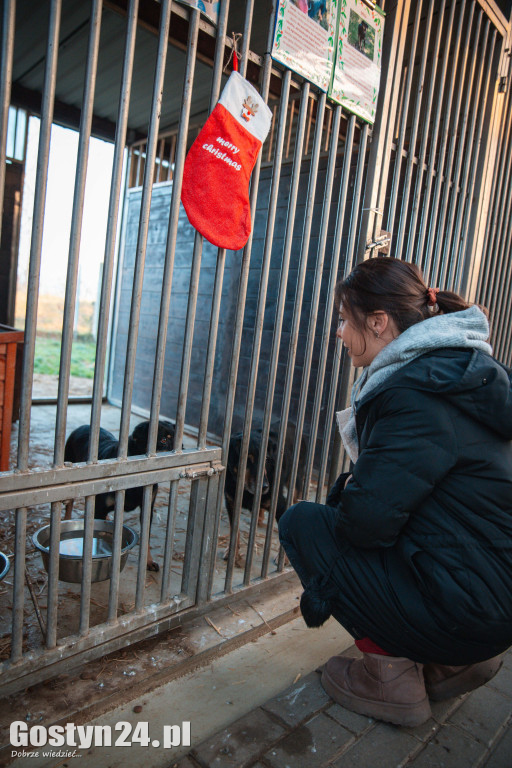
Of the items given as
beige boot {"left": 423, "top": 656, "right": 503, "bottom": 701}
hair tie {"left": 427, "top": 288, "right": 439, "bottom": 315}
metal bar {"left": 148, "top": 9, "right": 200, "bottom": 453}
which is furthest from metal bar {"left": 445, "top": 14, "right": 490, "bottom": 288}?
beige boot {"left": 423, "top": 656, "right": 503, "bottom": 701}

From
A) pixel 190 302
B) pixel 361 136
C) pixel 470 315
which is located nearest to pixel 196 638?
pixel 190 302

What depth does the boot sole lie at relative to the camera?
1970 millimetres

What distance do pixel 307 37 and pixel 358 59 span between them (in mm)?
471

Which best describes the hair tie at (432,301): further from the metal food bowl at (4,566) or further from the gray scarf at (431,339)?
the metal food bowl at (4,566)

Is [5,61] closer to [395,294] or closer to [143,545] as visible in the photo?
[395,294]

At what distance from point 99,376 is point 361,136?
2.27 m

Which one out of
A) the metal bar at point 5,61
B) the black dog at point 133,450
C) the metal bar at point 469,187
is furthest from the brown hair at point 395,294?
the metal bar at point 469,187

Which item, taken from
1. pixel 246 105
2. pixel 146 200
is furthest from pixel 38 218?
pixel 246 105

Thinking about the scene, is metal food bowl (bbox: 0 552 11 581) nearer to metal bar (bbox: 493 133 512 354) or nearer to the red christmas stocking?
the red christmas stocking

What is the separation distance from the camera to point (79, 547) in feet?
9.52

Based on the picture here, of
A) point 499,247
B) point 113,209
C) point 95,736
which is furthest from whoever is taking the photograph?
point 499,247

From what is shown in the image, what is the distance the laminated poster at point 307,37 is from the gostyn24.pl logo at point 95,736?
9.94 feet

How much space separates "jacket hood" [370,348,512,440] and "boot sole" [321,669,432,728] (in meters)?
1.15

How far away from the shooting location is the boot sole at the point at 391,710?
1970 millimetres
